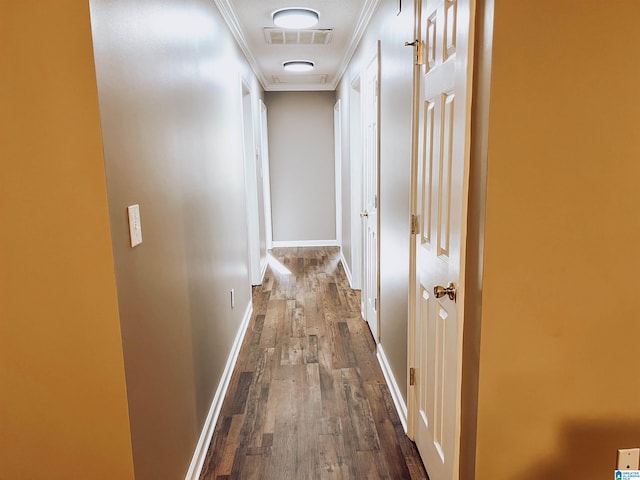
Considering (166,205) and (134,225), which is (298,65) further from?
(134,225)

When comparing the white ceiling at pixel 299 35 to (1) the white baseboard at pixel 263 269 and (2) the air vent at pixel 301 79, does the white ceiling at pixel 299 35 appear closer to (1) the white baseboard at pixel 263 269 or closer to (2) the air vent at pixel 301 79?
(2) the air vent at pixel 301 79

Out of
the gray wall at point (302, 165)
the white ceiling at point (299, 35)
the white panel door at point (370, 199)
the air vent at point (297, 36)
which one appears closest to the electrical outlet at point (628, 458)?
the white panel door at point (370, 199)

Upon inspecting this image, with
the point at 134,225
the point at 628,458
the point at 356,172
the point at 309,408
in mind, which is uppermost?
the point at 356,172

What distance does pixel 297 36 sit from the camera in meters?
3.70

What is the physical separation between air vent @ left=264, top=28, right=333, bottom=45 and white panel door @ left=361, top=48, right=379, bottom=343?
0.54 metres

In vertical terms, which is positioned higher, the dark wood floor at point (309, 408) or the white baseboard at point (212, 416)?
the white baseboard at point (212, 416)

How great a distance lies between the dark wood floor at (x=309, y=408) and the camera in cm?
202

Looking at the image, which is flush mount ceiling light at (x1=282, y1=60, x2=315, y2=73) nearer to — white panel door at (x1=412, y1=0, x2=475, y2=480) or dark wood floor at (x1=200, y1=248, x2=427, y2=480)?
dark wood floor at (x1=200, y1=248, x2=427, y2=480)

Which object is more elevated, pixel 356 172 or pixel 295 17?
pixel 295 17

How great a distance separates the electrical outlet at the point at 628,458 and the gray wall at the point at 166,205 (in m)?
1.45

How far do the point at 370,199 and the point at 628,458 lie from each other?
2.48 metres

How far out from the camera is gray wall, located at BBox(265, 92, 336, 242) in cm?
657

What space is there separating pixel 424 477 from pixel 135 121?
177 cm

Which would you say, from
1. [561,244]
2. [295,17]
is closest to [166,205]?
[561,244]
